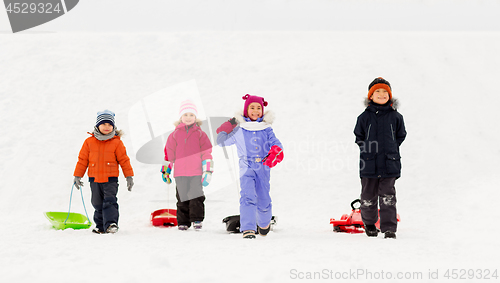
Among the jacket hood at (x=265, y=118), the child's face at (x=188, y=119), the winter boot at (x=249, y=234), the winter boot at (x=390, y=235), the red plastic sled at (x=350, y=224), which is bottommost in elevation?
the winter boot at (x=249, y=234)

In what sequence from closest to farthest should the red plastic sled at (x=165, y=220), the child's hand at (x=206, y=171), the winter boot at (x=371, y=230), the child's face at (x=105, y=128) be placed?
the winter boot at (x=371, y=230), the child's face at (x=105, y=128), the child's hand at (x=206, y=171), the red plastic sled at (x=165, y=220)

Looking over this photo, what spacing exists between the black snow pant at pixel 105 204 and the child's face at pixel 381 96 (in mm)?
3598

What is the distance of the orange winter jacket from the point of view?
5.98 meters

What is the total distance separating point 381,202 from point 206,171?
7.84 feet

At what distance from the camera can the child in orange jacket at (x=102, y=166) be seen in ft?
19.5

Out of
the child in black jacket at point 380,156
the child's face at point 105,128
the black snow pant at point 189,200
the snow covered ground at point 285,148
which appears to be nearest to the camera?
the snow covered ground at point 285,148

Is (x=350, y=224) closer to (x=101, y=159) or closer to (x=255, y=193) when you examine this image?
(x=255, y=193)

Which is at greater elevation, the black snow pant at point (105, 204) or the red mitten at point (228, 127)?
the red mitten at point (228, 127)

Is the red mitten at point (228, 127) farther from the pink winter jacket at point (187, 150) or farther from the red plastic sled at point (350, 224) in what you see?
the red plastic sled at point (350, 224)

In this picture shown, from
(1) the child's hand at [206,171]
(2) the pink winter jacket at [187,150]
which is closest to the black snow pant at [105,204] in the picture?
(2) the pink winter jacket at [187,150]

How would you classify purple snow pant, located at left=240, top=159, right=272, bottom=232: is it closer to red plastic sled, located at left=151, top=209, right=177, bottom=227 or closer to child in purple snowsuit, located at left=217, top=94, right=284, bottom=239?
child in purple snowsuit, located at left=217, top=94, right=284, bottom=239

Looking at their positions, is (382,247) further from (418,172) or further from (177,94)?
(177,94)

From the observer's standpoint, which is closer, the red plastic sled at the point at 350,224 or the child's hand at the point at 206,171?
the red plastic sled at the point at 350,224

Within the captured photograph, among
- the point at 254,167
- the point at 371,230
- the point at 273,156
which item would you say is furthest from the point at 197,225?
the point at 371,230
